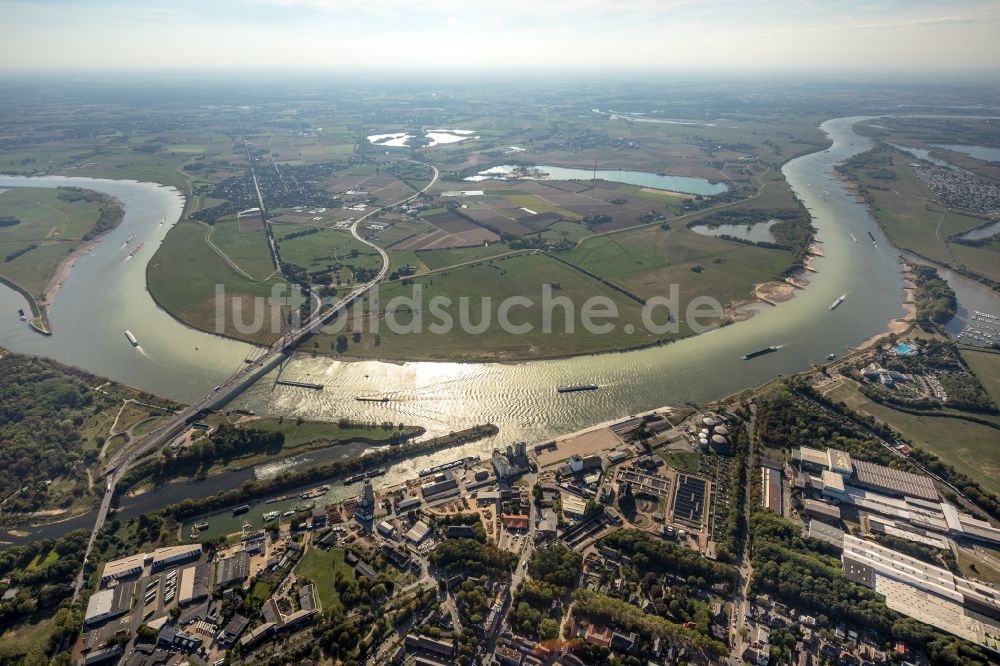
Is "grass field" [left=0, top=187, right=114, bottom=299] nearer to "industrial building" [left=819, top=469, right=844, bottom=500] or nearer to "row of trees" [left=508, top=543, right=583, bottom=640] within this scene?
"row of trees" [left=508, top=543, right=583, bottom=640]

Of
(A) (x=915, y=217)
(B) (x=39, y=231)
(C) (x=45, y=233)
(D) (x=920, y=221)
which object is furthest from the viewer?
(A) (x=915, y=217)

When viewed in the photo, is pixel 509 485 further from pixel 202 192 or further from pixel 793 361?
pixel 202 192

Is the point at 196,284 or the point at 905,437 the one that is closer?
the point at 905,437

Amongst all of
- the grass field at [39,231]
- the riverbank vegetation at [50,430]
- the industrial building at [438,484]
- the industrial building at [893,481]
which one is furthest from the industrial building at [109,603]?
the grass field at [39,231]

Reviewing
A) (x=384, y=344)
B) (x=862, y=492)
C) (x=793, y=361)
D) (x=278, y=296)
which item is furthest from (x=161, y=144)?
(x=862, y=492)

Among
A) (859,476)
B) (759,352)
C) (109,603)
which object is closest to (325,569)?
(109,603)

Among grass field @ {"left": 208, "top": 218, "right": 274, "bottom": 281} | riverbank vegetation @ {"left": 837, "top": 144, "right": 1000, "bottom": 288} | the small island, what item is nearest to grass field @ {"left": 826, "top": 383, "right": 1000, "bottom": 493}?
riverbank vegetation @ {"left": 837, "top": 144, "right": 1000, "bottom": 288}

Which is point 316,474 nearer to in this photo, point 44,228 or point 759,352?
point 759,352
